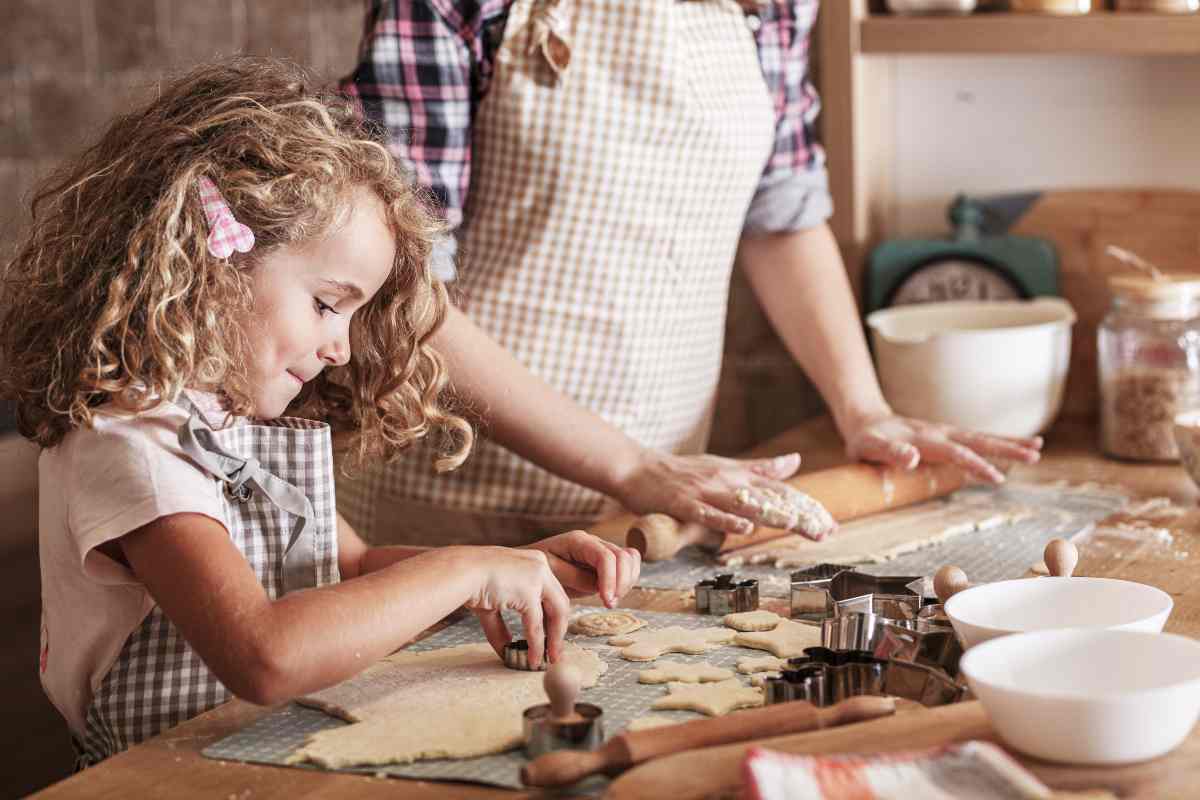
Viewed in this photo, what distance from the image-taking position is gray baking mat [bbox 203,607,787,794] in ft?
2.70

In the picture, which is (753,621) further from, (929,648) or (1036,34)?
(1036,34)

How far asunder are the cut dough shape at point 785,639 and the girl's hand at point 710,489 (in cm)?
22

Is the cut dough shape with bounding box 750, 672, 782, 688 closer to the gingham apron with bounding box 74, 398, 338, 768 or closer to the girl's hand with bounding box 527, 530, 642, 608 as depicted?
the girl's hand with bounding box 527, 530, 642, 608

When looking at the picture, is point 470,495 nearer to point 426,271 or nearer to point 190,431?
point 426,271

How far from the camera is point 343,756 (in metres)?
0.85

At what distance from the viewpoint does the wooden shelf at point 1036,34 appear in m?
1.73

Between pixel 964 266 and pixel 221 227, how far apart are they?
1191 millimetres

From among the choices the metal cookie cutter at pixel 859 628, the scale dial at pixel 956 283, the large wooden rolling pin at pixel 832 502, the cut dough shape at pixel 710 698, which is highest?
the scale dial at pixel 956 283

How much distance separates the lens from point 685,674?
97cm

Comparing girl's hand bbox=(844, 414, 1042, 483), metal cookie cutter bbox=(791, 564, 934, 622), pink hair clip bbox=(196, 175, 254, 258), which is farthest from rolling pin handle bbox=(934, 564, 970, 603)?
pink hair clip bbox=(196, 175, 254, 258)

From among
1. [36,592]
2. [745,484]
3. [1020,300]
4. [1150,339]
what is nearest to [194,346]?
[745,484]

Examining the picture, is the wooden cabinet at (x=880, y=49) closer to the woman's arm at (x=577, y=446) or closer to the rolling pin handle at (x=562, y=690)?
the woman's arm at (x=577, y=446)

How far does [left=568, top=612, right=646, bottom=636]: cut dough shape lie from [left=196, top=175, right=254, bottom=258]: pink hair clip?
1.24 feet

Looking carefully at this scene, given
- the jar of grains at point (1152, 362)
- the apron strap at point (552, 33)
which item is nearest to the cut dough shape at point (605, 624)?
the apron strap at point (552, 33)
